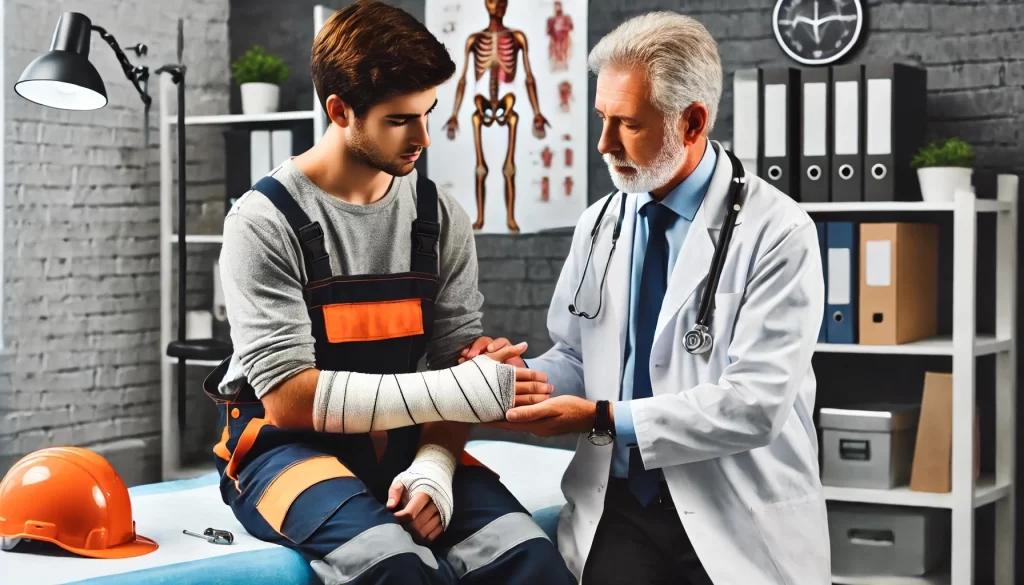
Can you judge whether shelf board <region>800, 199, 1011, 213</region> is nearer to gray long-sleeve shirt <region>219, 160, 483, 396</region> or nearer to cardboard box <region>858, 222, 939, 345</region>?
cardboard box <region>858, 222, 939, 345</region>

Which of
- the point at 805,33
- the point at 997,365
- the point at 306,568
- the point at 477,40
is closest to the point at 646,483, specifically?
the point at 306,568

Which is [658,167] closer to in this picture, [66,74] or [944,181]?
[944,181]

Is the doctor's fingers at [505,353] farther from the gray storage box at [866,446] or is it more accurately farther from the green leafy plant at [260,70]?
the green leafy plant at [260,70]

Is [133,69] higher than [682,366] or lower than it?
higher

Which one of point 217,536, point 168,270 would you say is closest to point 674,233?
point 217,536

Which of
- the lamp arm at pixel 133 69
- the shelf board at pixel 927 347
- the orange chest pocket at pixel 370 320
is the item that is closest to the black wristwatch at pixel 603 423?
the orange chest pocket at pixel 370 320

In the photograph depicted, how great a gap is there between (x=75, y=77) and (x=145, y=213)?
1143 mm

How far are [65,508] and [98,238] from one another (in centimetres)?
236

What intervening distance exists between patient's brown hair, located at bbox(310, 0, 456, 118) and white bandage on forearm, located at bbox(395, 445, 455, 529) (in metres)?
0.60

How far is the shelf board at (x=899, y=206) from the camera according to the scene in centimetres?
290

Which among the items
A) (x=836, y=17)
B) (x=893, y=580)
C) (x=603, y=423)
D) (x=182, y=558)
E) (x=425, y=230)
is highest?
(x=836, y=17)

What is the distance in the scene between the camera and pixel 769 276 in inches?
73.5

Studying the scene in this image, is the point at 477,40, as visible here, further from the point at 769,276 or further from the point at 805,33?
the point at 769,276

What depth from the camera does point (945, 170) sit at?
2.93 metres
